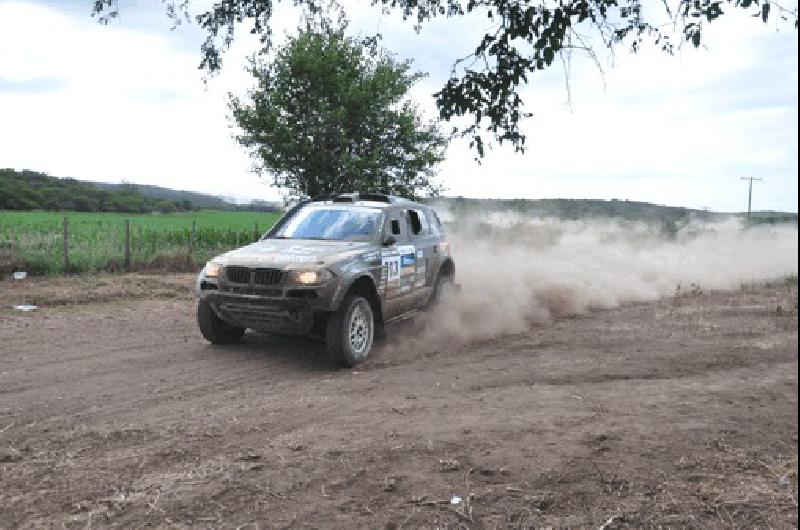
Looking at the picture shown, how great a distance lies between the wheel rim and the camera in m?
8.27

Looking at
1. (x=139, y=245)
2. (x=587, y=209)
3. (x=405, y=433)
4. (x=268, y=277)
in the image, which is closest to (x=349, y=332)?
(x=268, y=277)

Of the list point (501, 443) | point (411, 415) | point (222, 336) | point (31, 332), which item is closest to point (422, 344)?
point (222, 336)

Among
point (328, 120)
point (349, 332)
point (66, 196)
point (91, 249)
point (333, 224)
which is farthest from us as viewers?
point (66, 196)

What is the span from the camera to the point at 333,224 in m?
9.41

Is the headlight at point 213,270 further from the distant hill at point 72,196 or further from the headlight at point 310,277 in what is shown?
the distant hill at point 72,196

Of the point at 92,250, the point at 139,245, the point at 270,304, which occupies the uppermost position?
the point at 139,245

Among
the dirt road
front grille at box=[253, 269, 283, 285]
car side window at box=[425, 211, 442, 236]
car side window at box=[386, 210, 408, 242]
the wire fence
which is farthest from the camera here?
the wire fence

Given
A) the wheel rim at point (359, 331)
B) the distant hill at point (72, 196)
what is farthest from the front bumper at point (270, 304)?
the distant hill at point (72, 196)

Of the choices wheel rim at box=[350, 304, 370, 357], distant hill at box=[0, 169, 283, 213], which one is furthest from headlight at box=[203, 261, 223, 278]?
distant hill at box=[0, 169, 283, 213]

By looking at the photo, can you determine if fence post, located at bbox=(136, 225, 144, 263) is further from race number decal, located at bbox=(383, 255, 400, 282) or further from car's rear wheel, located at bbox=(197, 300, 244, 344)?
race number decal, located at bbox=(383, 255, 400, 282)

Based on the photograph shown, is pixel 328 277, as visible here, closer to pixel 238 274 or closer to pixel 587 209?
pixel 238 274

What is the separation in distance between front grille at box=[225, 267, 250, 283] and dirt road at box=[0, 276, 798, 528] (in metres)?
1.08

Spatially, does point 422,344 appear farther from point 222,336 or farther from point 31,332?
point 31,332

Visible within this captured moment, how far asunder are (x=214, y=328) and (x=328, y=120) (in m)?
19.4
